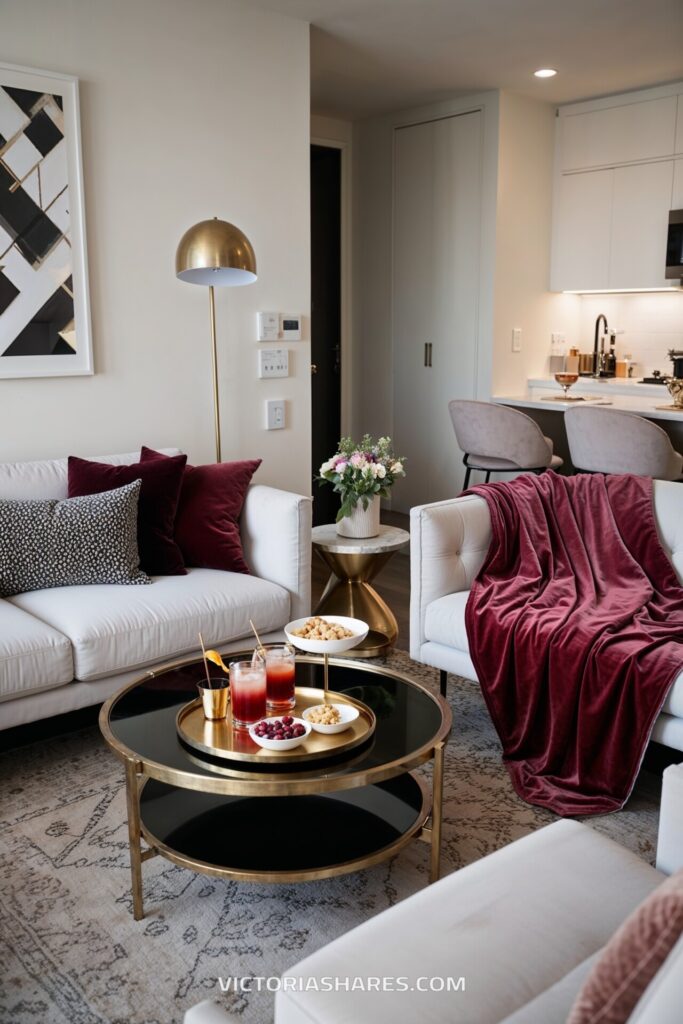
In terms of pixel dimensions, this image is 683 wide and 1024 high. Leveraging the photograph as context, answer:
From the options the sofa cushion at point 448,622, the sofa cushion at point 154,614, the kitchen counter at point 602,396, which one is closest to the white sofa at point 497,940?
the sofa cushion at point 448,622

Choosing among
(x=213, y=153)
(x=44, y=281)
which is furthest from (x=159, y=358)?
(x=213, y=153)

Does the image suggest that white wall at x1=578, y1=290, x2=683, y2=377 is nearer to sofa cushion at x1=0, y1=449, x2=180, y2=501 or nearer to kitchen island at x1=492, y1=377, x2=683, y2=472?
kitchen island at x1=492, y1=377, x2=683, y2=472

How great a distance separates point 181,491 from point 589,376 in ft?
11.3

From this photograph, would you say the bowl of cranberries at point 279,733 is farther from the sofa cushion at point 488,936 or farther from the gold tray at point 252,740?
the sofa cushion at point 488,936

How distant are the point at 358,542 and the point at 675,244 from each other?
2.94 metres

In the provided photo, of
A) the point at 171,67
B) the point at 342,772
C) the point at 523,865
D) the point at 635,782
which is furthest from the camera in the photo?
the point at 171,67

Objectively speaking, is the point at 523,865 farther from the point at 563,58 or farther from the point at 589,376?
the point at 589,376

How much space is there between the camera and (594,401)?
5270mm

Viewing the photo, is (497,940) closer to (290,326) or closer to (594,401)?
(290,326)

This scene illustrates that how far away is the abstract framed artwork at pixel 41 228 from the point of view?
127 inches

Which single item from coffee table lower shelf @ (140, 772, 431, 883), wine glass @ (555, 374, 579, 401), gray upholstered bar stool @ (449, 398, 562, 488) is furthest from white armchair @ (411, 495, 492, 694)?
wine glass @ (555, 374, 579, 401)

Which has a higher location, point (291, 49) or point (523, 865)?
point (291, 49)

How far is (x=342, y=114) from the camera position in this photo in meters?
5.87

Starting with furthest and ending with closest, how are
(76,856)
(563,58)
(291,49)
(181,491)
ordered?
1. (563,58)
2. (291,49)
3. (181,491)
4. (76,856)
